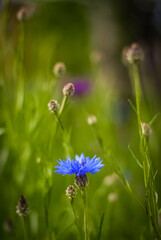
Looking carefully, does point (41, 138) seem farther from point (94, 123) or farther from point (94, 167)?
point (94, 167)

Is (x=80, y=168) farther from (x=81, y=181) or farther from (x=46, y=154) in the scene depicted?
(x=46, y=154)

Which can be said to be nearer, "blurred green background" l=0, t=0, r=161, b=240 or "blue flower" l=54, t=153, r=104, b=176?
"blue flower" l=54, t=153, r=104, b=176

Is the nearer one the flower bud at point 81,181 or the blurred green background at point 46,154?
the flower bud at point 81,181

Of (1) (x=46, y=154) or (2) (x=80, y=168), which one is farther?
(1) (x=46, y=154)

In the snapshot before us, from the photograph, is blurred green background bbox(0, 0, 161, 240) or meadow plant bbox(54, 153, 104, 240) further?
blurred green background bbox(0, 0, 161, 240)

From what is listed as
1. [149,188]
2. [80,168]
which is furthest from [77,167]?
[149,188]

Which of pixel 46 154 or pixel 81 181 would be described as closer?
pixel 81 181

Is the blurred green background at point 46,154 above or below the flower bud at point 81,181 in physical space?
above

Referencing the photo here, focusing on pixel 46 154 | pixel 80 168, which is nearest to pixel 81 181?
pixel 80 168

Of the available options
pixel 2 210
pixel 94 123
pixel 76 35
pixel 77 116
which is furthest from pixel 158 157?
pixel 76 35

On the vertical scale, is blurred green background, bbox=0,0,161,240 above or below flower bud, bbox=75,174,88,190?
above

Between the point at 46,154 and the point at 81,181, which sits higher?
the point at 46,154

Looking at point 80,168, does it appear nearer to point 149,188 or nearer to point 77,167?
point 77,167
